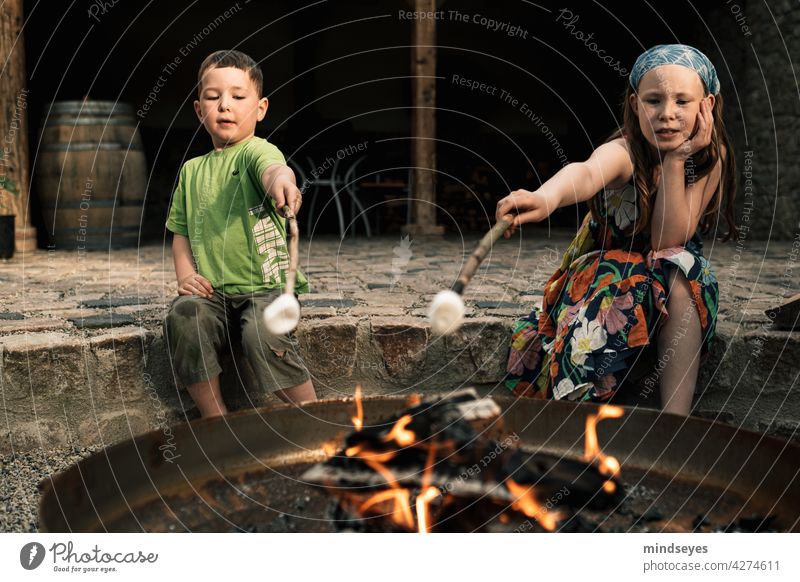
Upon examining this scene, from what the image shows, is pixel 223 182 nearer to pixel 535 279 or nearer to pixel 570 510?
pixel 570 510

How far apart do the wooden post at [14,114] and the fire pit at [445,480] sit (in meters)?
3.87

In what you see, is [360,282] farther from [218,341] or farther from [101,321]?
[218,341]

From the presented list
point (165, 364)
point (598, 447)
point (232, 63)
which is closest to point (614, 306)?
point (598, 447)

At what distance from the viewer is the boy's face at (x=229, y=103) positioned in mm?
1897

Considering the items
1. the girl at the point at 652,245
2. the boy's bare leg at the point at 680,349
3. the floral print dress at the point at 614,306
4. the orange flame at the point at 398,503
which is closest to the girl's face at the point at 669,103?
the girl at the point at 652,245

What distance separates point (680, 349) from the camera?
1.94m

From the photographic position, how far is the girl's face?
1751mm

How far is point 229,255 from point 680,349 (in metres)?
1.12

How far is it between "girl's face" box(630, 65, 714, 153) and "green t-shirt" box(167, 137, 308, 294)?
34.4 inches

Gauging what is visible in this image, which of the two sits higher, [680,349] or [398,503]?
[680,349]

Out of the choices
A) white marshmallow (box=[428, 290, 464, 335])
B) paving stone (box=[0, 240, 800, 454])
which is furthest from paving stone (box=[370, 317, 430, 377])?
white marshmallow (box=[428, 290, 464, 335])

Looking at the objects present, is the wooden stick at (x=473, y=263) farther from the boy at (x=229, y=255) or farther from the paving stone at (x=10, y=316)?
the paving stone at (x=10, y=316)

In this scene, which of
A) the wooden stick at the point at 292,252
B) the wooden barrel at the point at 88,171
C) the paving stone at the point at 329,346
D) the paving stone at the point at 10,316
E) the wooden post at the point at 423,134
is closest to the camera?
the wooden stick at the point at 292,252

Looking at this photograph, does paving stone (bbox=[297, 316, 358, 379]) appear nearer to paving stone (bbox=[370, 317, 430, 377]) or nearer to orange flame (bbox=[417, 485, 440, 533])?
paving stone (bbox=[370, 317, 430, 377])
